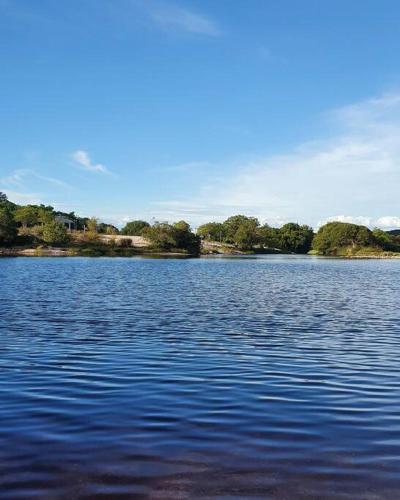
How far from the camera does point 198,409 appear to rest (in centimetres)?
1312

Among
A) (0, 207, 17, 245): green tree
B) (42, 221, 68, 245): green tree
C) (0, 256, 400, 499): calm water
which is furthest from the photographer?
(42, 221, 68, 245): green tree

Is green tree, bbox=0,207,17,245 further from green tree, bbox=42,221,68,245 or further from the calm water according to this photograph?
the calm water

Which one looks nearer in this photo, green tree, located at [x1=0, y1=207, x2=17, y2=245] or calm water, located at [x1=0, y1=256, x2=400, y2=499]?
calm water, located at [x1=0, y1=256, x2=400, y2=499]

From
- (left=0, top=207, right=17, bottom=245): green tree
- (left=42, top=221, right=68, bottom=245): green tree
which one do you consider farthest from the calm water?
(left=42, top=221, right=68, bottom=245): green tree

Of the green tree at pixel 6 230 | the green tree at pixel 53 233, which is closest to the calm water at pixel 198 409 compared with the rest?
the green tree at pixel 6 230

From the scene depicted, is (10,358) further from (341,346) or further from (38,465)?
(341,346)

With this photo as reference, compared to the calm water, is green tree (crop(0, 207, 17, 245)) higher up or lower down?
higher up

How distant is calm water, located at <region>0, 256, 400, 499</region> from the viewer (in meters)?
8.85

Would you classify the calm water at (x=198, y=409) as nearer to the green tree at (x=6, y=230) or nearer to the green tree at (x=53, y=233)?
the green tree at (x=6, y=230)

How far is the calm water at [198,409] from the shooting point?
8.85m

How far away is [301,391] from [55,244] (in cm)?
18867

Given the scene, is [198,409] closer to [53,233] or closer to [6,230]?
[6,230]

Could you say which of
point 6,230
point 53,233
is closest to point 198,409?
point 6,230

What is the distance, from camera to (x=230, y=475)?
29.6 ft
